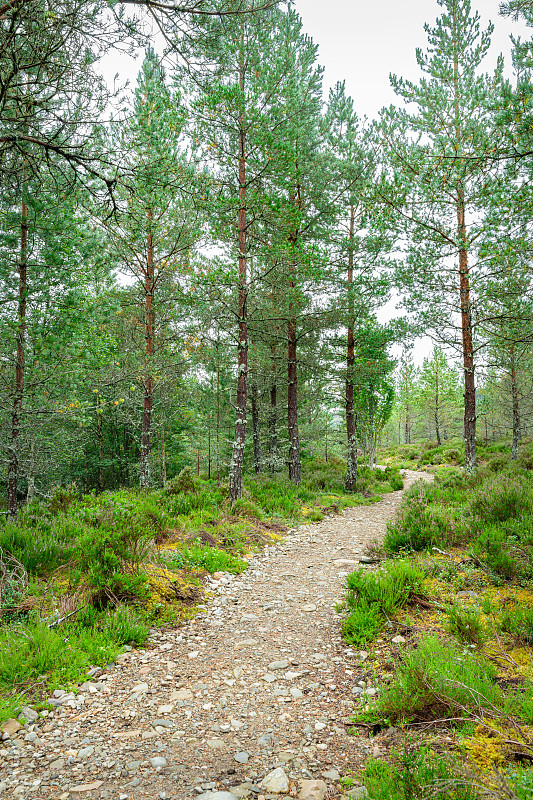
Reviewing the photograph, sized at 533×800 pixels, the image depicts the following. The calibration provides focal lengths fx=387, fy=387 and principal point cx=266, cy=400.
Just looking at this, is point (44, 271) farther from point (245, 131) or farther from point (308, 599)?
point (308, 599)

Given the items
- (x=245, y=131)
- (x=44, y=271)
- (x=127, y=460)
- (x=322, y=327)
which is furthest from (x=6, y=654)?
(x=127, y=460)

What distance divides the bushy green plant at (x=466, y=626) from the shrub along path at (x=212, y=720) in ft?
3.13

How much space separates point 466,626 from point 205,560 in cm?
415

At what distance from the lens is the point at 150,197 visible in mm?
5648

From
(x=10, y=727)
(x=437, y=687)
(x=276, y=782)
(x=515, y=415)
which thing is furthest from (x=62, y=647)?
(x=515, y=415)

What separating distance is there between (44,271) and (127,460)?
542 inches

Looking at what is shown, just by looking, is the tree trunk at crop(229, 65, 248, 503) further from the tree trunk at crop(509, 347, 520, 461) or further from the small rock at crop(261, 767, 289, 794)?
the tree trunk at crop(509, 347, 520, 461)

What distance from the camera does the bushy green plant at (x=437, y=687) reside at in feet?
8.75

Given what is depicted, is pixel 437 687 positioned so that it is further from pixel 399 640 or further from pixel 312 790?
pixel 399 640

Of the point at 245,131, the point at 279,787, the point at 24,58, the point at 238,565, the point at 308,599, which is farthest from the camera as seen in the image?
the point at 245,131

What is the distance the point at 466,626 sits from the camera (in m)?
3.63

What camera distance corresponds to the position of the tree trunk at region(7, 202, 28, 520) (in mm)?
8203

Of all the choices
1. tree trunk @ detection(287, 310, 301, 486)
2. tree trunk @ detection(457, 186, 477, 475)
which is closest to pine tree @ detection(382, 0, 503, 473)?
tree trunk @ detection(457, 186, 477, 475)

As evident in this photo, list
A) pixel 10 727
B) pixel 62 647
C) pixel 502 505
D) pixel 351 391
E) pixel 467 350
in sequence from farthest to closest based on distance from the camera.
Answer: pixel 351 391 → pixel 467 350 → pixel 502 505 → pixel 62 647 → pixel 10 727
